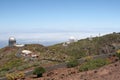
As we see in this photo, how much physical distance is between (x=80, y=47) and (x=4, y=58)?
1164 inches

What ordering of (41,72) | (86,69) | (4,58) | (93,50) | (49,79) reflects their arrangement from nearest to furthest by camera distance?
(49,79)
(86,69)
(41,72)
(4,58)
(93,50)

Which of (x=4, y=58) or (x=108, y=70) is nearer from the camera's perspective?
(x=108, y=70)

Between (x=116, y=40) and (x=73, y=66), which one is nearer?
(x=73, y=66)

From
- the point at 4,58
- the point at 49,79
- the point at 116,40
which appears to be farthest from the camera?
the point at 116,40

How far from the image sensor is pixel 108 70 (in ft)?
93.6

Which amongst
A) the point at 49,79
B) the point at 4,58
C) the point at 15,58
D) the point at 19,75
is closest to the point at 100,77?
the point at 49,79

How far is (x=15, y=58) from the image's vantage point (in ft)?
258

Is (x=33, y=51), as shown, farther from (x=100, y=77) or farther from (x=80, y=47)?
(x=100, y=77)

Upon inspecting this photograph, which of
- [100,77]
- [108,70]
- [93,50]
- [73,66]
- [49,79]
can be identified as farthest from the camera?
[93,50]

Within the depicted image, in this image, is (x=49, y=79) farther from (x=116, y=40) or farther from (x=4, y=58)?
(x=116, y=40)

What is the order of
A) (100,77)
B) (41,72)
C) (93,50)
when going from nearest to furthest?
1. (100,77)
2. (41,72)
3. (93,50)

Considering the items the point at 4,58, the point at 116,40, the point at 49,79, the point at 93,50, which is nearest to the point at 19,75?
the point at 49,79

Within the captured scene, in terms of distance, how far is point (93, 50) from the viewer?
9819 centimetres

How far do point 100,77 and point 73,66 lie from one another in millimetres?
15564
